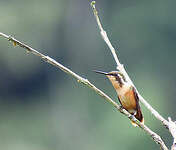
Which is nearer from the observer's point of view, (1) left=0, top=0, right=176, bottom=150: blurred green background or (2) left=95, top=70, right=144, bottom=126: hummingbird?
(2) left=95, top=70, right=144, bottom=126: hummingbird

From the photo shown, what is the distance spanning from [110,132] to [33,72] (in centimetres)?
661

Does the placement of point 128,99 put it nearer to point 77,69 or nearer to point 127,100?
point 127,100

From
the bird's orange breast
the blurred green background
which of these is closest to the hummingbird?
the bird's orange breast

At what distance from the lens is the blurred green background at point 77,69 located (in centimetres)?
3141

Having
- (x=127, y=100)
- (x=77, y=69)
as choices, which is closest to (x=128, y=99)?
(x=127, y=100)

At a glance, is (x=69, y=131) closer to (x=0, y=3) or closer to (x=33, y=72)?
(x=33, y=72)

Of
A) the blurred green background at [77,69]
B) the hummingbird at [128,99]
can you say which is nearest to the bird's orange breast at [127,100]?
the hummingbird at [128,99]

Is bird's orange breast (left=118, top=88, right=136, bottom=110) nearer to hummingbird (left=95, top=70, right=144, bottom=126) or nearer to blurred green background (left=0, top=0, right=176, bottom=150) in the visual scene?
hummingbird (left=95, top=70, right=144, bottom=126)

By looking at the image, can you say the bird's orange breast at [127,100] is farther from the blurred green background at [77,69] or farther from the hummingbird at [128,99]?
the blurred green background at [77,69]

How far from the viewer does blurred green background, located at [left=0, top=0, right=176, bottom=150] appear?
3141cm

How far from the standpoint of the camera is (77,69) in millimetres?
33438

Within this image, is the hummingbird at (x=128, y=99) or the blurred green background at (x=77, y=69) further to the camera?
the blurred green background at (x=77, y=69)

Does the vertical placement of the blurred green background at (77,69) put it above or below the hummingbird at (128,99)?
above

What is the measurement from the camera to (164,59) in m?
34.5
